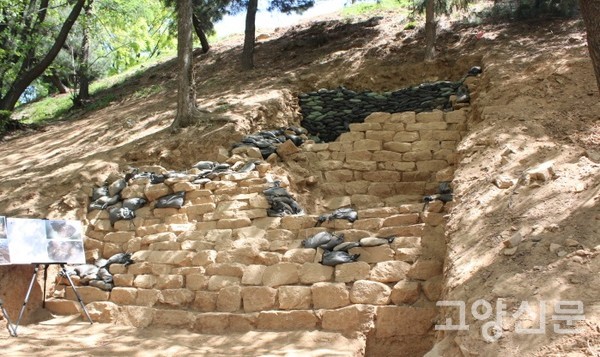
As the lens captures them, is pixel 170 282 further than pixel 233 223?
No

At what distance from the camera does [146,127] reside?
992cm

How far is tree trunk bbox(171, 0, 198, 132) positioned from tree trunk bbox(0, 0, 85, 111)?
3.94m

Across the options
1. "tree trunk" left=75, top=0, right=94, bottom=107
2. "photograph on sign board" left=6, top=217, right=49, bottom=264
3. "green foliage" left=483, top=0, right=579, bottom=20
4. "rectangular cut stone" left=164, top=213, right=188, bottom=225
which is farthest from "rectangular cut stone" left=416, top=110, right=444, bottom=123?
"tree trunk" left=75, top=0, right=94, bottom=107

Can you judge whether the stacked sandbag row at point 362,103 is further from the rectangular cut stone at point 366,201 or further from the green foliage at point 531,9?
the green foliage at point 531,9

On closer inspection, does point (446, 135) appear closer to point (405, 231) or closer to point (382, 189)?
point (382, 189)

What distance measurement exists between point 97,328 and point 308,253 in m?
2.35

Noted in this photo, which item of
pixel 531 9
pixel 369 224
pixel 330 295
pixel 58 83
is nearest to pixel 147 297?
pixel 330 295

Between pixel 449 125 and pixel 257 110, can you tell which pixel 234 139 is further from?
pixel 449 125

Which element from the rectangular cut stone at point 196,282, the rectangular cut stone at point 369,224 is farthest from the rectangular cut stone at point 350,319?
the rectangular cut stone at point 196,282

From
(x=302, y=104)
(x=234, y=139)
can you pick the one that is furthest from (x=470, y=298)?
(x=302, y=104)

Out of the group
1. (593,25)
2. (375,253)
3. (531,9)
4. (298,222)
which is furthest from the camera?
(531,9)

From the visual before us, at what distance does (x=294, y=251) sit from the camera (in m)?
5.64

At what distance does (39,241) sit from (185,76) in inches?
164

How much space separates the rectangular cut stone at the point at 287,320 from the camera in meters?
5.01
